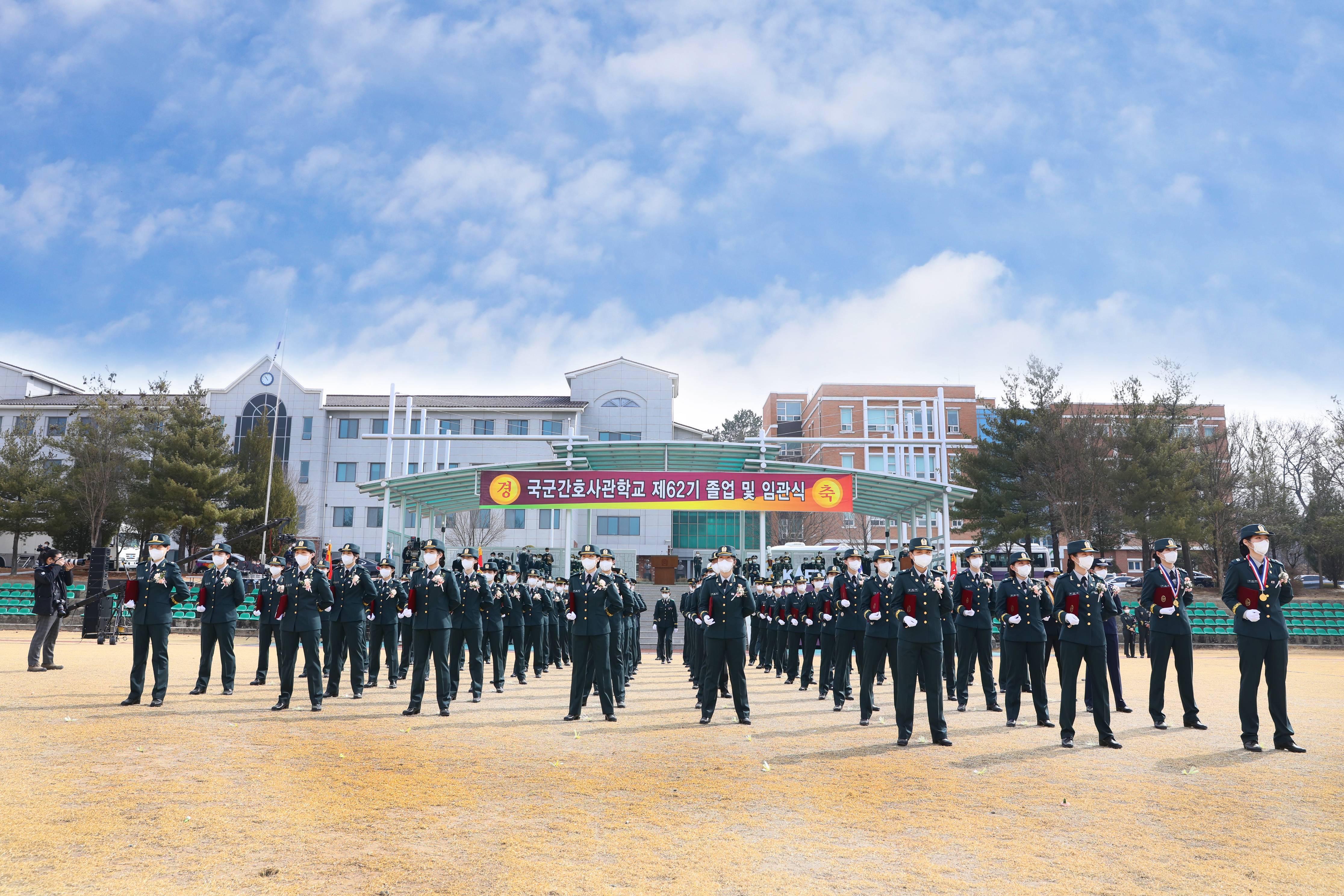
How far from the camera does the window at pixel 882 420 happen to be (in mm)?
62469

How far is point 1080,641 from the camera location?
30.1 ft

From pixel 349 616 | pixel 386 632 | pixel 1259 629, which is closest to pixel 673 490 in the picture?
pixel 386 632

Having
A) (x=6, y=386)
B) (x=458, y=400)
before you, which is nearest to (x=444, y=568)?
(x=458, y=400)

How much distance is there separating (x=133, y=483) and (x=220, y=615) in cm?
3651

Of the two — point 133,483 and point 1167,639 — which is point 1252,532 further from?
point 133,483

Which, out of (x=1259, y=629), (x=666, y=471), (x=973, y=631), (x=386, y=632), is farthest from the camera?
(x=666, y=471)

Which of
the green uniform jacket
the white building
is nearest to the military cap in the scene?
the green uniform jacket

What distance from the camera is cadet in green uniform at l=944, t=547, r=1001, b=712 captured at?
1206 cm

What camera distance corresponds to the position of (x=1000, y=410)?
40375 mm

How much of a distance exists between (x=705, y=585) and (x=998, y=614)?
3.77 metres

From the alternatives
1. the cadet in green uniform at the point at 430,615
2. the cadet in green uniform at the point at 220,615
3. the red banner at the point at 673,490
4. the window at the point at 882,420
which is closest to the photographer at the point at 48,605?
the cadet in green uniform at the point at 220,615

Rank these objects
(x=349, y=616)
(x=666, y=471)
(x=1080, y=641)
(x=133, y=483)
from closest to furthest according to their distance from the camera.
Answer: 1. (x=1080, y=641)
2. (x=349, y=616)
3. (x=666, y=471)
4. (x=133, y=483)

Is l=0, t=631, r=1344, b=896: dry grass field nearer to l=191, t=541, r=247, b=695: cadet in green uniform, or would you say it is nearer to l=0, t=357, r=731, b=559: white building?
l=191, t=541, r=247, b=695: cadet in green uniform

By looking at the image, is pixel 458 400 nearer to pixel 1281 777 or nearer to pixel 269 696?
pixel 269 696
